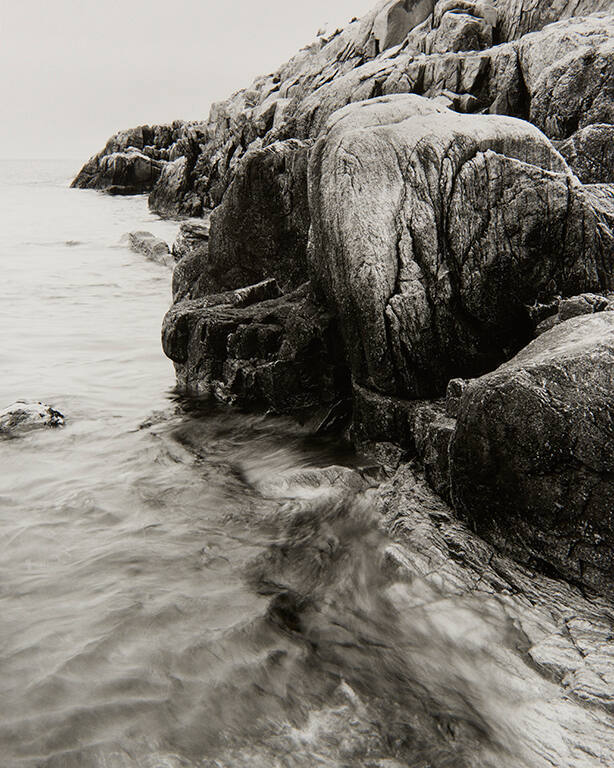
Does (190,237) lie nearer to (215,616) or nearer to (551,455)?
(215,616)

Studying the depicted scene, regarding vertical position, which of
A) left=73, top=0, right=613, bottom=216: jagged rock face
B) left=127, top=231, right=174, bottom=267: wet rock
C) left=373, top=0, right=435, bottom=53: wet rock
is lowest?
left=127, top=231, right=174, bottom=267: wet rock

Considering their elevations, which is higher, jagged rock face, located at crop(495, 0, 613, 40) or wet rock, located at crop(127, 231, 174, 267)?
jagged rock face, located at crop(495, 0, 613, 40)

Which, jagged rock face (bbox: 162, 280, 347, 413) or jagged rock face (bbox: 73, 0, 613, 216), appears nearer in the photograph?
jagged rock face (bbox: 162, 280, 347, 413)

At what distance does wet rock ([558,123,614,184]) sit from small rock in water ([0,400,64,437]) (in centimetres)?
683

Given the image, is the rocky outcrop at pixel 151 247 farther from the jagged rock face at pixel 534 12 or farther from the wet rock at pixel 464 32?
the jagged rock face at pixel 534 12

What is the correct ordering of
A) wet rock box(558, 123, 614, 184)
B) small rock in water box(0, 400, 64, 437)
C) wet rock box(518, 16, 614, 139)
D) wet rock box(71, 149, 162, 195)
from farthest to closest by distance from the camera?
wet rock box(71, 149, 162, 195) → wet rock box(518, 16, 614, 139) → wet rock box(558, 123, 614, 184) → small rock in water box(0, 400, 64, 437)

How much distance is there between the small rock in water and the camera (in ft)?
21.1

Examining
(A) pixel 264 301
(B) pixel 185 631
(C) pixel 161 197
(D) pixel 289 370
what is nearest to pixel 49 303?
(A) pixel 264 301

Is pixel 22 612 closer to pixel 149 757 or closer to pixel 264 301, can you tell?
pixel 149 757

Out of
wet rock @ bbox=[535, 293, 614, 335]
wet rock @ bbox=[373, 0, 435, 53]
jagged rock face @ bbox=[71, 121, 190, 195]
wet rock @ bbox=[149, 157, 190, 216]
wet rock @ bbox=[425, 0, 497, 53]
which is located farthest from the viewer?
jagged rock face @ bbox=[71, 121, 190, 195]

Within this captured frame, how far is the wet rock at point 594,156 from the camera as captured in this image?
7828 mm

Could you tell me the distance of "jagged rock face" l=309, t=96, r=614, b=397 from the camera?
5.30 m

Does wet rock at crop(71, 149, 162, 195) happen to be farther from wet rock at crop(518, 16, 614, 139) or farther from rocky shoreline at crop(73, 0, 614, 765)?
rocky shoreline at crop(73, 0, 614, 765)

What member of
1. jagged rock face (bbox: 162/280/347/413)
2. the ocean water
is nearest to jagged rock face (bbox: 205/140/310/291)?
jagged rock face (bbox: 162/280/347/413)
